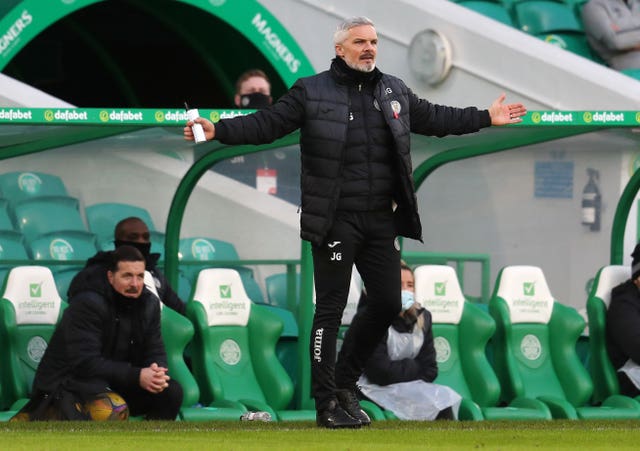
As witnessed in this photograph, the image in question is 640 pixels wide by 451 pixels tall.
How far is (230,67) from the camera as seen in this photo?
20.0 metres

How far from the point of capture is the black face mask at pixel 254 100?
15383 mm

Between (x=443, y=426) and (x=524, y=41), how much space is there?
22.5 ft

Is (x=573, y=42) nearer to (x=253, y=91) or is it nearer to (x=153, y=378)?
(x=253, y=91)

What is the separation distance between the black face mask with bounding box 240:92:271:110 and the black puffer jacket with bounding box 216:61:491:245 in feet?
16.6

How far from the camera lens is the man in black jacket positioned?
10156mm

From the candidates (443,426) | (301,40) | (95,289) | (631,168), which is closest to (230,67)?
(301,40)

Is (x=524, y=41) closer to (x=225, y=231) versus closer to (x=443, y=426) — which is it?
(x=225, y=231)

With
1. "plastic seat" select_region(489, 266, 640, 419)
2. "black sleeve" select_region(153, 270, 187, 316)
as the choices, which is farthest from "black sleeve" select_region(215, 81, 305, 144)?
"plastic seat" select_region(489, 266, 640, 419)

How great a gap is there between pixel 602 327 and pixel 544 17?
563 cm

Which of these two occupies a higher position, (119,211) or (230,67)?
(230,67)

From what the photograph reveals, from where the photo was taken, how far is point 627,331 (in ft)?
45.6

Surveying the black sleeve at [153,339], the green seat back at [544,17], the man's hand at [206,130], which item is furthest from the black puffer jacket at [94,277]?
the green seat back at [544,17]

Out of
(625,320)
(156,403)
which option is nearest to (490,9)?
(625,320)

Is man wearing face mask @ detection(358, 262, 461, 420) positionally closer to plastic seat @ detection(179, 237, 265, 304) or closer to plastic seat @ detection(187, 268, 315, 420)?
plastic seat @ detection(187, 268, 315, 420)
